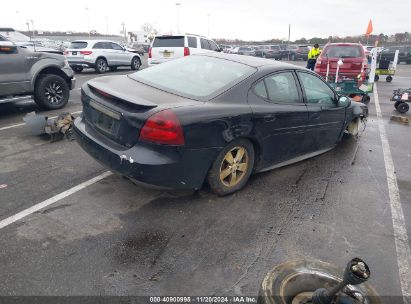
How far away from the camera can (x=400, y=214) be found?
368 centimetres

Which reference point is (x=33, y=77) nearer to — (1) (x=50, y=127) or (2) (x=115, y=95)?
(1) (x=50, y=127)

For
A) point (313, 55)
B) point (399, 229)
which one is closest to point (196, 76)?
point (399, 229)

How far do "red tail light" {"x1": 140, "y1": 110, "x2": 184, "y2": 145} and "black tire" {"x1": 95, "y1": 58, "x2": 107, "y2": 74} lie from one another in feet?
46.2

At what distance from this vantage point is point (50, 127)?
5438 mm

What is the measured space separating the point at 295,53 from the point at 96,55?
81.7ft

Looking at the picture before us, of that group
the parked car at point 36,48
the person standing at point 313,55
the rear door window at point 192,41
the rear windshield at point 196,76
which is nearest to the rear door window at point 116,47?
the rear door window at point 192,41

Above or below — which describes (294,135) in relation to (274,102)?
below

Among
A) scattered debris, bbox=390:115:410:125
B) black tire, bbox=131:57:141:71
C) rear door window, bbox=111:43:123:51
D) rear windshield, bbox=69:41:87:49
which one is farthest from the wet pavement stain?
black tire, bbox=131:57:141:71

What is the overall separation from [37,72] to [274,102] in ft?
18.0

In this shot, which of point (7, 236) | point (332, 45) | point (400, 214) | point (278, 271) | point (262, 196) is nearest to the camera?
point (278, 271)

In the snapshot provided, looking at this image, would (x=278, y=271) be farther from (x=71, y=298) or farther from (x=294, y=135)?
(x=294, y=135)

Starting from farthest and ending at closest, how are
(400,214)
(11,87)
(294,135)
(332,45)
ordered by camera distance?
(332,45) < (11,87) < (294,135) < (400,214)

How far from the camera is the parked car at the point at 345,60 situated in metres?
11.2

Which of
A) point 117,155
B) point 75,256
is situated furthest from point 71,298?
point 117,155
